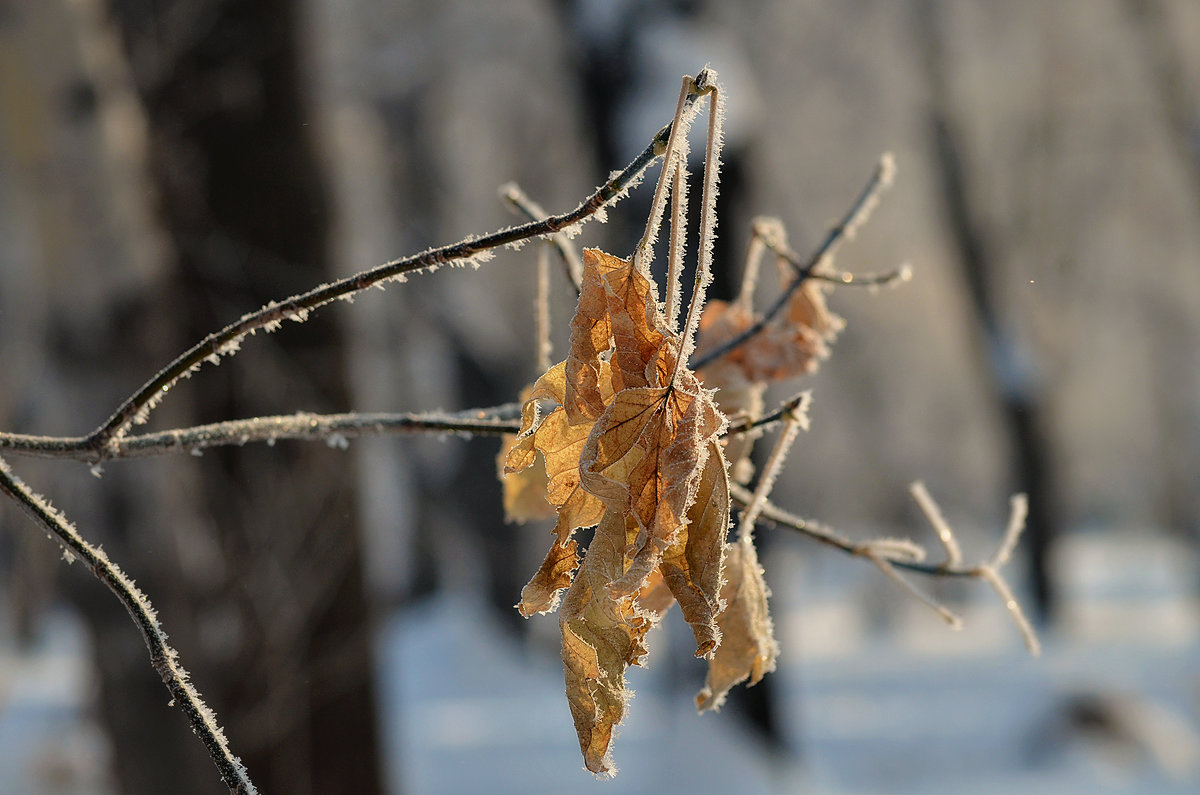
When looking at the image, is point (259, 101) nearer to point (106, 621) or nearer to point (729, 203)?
point (106, 621)

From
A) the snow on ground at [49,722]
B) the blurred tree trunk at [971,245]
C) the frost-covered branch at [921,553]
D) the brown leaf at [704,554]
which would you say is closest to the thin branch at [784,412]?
the frost-covered branch at [921,553]

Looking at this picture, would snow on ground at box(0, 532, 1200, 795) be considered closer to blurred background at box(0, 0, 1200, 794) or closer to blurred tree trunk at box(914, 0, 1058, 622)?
blurred background at box(0, 0, 1200, 794)

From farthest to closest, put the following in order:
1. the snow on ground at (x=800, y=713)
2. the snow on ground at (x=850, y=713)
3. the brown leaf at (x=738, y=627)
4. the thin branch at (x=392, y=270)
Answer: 1. the snow on ground at (x=850, y=713)
2. the snow on ground at (x=800, y=713)
3. the brown leaf at (x=738, y=627)
4. the thin branch at (x=392, y=270)

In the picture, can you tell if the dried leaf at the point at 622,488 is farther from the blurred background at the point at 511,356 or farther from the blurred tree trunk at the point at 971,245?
the blurred tree trunk at the point at 971,245

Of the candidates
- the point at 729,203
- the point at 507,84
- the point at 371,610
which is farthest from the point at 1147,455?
the point at 371,610

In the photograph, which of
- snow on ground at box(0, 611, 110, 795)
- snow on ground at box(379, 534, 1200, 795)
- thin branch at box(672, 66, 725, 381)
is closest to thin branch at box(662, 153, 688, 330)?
thin branch at box(672, 66, 725, 381)
